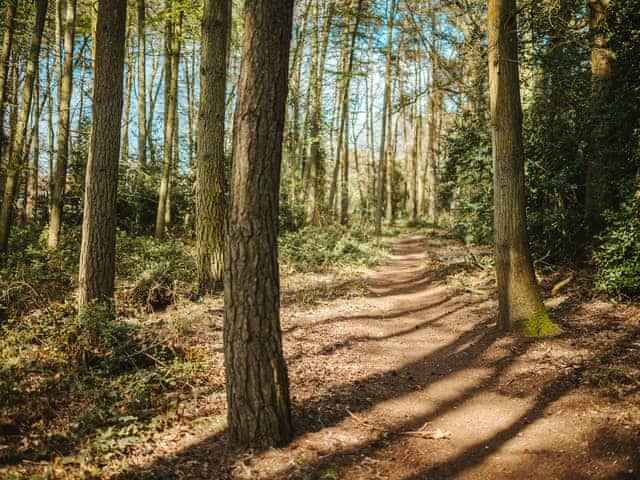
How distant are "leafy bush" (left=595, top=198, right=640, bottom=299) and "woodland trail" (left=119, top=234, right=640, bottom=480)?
18.7 inches

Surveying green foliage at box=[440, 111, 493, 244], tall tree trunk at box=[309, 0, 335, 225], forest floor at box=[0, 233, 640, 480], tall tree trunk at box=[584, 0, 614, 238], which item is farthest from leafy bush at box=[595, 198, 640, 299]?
tall tree trunk at box=[309, 0, 335, 225]

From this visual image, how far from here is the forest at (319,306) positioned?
139 inches

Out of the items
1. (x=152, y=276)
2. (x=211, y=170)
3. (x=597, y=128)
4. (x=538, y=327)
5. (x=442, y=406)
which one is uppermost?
(x=597, y=128)

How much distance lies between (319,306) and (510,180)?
13.9ft

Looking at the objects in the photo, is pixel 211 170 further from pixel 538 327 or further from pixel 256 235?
pixel 538 327

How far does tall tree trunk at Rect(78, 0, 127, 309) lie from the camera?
618cm

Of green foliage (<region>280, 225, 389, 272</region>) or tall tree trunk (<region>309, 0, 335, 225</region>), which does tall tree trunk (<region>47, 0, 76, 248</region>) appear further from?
tall tree trunk (<region>309, 0, 335, 225</region>)

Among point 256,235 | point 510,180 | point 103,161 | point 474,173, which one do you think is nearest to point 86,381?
point 256,235

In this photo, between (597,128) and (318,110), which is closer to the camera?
(597,128)

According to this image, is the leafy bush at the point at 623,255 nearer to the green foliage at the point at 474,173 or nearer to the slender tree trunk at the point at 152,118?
the green foliage at the point at 474,173

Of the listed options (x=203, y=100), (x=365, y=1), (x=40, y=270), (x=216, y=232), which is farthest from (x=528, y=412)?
(x=365, y=1)

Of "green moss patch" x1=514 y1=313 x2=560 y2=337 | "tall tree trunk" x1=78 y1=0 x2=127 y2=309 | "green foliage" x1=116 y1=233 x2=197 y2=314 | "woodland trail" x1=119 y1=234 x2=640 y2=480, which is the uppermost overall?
"tall tree trunk" x1=78 y1=0 x2=127 y2=309

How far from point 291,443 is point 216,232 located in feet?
18.0

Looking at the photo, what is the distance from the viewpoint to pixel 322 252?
13.3m
